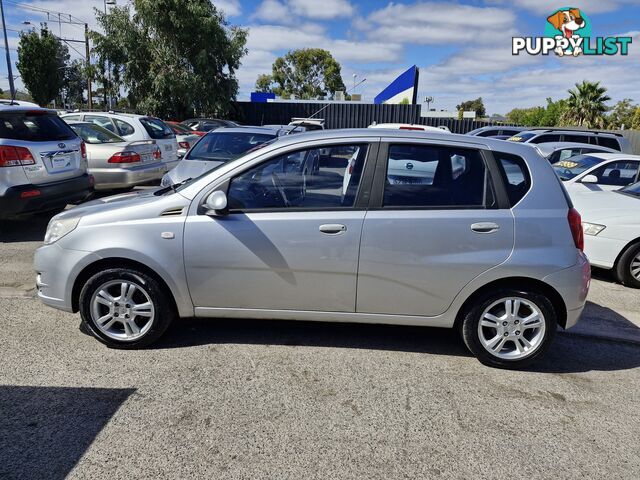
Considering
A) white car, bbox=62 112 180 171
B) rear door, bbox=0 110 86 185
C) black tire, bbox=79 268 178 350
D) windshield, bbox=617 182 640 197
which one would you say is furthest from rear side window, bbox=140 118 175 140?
windshield, bbox=617 182 640 197

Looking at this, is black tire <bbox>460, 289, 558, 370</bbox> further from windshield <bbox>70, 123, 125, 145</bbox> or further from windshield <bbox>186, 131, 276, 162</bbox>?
windshield <bbox>70, 123, 125, 145</bbox>

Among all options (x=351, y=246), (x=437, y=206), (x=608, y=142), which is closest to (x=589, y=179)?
(x=437, y=206)

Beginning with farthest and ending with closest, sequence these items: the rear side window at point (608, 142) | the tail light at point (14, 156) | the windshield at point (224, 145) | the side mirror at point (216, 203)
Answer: the rear side window at point (608, 142), the windshield at point (224, 145), the tail light at point (14, 156), the side mirror at point (216, 203)

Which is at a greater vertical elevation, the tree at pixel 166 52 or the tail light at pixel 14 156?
the tree at pixel 166 52

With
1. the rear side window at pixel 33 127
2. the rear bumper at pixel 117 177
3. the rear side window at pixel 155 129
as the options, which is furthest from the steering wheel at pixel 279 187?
the rear side window at pixel 155 129

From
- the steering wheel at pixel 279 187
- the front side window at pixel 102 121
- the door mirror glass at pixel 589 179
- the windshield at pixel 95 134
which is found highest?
the front side window at pixel 102 121

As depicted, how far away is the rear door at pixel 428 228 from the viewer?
3578mm

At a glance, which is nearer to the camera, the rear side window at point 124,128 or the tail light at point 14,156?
the tail light at point 14,156

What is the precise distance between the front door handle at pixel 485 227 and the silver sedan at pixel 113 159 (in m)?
7.43

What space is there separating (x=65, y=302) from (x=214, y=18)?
23.3 meters

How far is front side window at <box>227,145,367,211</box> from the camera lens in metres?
3.70

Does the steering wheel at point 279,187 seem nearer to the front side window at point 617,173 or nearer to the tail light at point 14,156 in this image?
the tail light at point 14,156

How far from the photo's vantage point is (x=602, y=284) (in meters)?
6.05

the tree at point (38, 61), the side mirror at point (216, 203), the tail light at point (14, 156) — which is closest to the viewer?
the side mirror at point (216, 203)
